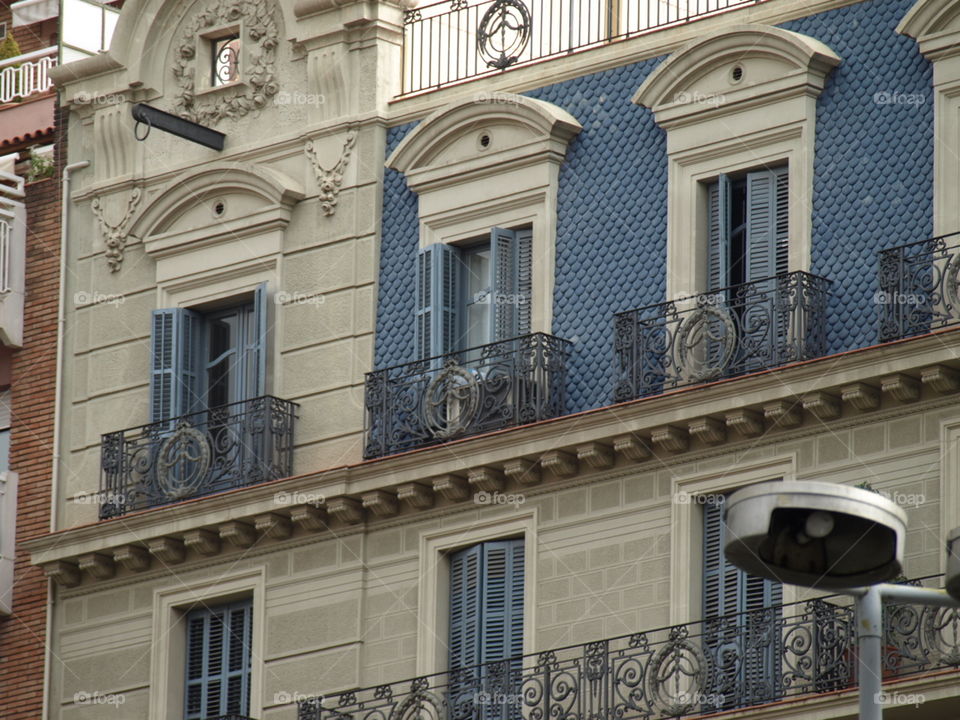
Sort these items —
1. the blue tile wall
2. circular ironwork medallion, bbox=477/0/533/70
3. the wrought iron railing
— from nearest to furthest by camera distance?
1. the blue tile wall
2. the wrought iron railing
3. circular ironwork medallion, bbox=477/0/533/70

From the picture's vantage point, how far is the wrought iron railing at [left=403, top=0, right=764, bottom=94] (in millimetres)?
27062

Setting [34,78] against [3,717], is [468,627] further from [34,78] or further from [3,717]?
[34,78]

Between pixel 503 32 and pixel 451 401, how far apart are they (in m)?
3.70

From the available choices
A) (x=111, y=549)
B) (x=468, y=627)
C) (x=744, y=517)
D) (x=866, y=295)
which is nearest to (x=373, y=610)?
(x=468, y=627)

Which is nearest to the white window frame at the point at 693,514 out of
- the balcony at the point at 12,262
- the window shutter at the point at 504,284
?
the window shutter at the point at 504,284

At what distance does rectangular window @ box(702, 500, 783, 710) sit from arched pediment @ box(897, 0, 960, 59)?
4.26m

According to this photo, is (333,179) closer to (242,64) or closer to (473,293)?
(242,64)

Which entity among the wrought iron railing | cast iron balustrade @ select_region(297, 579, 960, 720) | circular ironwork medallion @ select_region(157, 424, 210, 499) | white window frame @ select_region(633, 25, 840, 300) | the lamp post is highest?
the wrought iron railing

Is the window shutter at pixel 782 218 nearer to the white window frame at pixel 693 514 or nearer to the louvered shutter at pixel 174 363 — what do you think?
the white window frame at pixel 693 514

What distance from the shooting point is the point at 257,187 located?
28766mm

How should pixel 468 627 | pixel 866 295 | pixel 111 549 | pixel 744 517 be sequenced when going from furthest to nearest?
pixel 111 549 → pixel 468 627 → pixel 866 295 → pixel 744 517

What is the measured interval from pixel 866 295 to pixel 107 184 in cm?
891

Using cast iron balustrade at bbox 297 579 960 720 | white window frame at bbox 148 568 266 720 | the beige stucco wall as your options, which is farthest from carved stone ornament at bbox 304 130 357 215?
cast iron balustrade at bbox 297 579 960 720

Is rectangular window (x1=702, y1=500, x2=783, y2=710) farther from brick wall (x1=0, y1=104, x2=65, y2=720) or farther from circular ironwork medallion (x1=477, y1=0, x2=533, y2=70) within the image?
brick wall (x1=0, y1=104, x2=65, y2=720)
